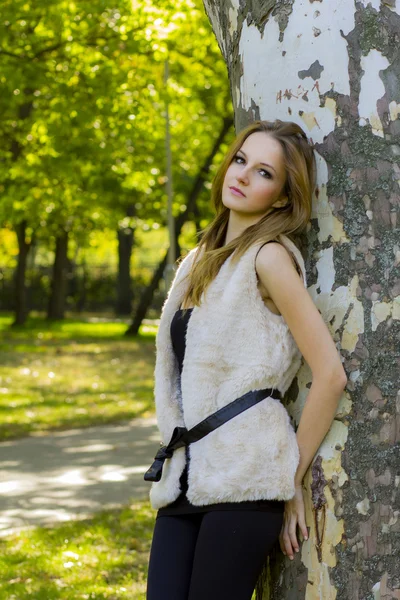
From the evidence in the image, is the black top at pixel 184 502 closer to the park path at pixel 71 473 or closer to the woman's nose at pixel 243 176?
the woman's nose at pixel 243 176

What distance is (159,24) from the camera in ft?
37.1

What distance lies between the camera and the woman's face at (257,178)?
276cm

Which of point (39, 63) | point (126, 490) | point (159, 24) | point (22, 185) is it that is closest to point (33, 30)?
point (39, 63)

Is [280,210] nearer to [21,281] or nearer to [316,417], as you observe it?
[316,417]

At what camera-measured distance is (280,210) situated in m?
2.80

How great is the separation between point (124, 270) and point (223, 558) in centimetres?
3054

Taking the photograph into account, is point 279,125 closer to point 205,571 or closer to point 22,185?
point 205,571

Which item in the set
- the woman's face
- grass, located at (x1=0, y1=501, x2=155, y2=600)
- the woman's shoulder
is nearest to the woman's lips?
the woman's face

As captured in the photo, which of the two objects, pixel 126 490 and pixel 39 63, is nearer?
pixel 126 490

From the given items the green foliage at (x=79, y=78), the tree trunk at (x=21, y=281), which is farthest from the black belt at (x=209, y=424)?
the tree trunk at (x=21, y=281)

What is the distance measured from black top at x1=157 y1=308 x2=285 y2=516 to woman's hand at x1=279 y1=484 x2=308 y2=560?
3cm

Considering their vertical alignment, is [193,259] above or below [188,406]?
above

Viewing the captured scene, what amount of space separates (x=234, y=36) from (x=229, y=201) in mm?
554

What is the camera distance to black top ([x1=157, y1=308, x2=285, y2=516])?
8.57 ft
